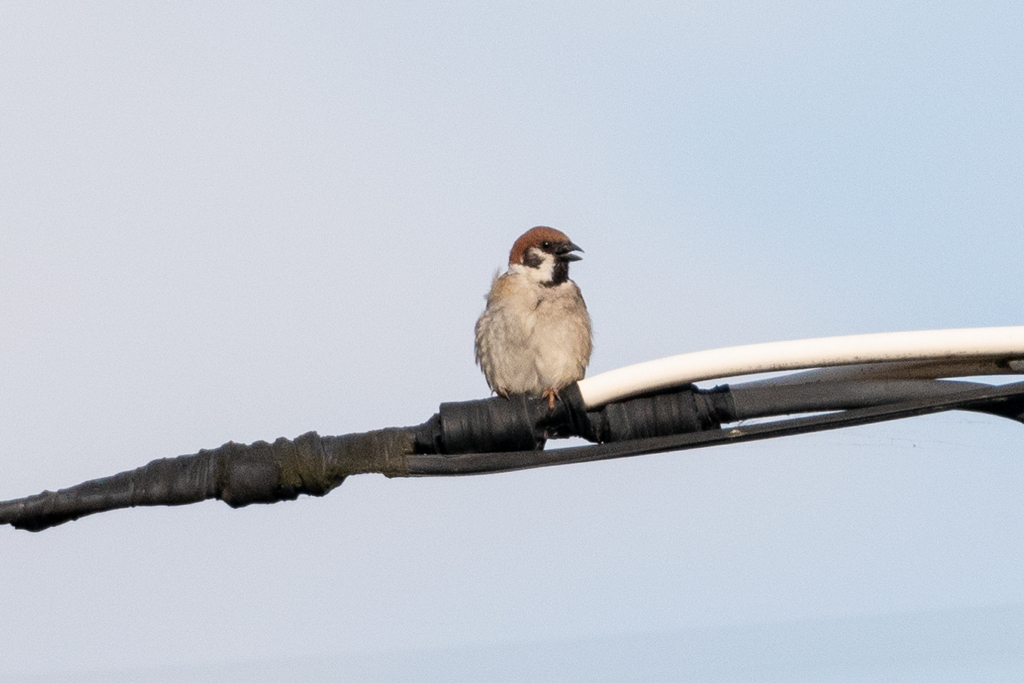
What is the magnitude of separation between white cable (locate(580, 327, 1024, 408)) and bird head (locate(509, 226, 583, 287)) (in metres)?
2.93

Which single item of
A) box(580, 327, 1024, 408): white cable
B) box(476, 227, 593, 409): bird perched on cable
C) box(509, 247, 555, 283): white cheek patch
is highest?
box(509, 247, 555, 283): white cheek patch

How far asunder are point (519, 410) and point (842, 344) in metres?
0.66

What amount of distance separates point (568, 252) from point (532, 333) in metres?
0.73

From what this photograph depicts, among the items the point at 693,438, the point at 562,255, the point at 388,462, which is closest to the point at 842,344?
the point at 693,438

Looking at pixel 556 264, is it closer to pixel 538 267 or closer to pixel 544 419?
pixel 538 267

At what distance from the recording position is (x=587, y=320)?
512 cm

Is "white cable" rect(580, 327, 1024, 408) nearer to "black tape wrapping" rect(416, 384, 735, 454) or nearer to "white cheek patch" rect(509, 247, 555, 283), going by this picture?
"black tape wrapping" rect(416, 384, 735, 454)

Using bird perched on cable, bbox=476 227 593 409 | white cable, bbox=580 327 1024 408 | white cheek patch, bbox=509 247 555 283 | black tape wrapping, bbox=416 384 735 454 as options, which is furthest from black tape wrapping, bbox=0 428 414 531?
white cheek patch, bbox=509 247 555 283

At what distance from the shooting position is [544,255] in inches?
215

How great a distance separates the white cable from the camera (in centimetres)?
216

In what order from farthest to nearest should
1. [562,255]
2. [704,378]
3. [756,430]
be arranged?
[562,255] < [704,378] < [756,430]

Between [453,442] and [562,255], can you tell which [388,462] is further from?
[562,255]

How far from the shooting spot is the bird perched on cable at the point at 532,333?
191 inches

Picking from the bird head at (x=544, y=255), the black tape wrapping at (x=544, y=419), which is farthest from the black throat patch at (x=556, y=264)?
the black tape wrapping at (x=544, y=419)
